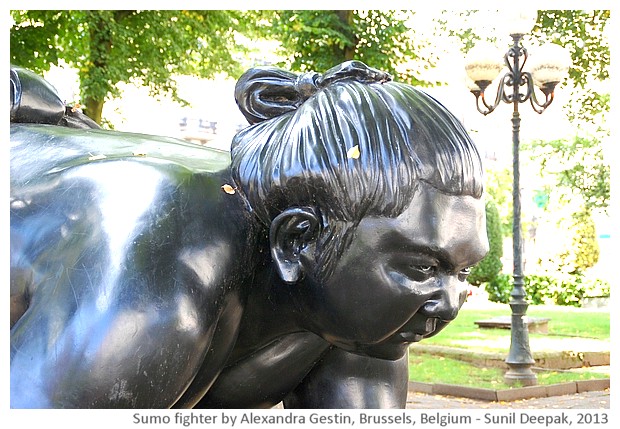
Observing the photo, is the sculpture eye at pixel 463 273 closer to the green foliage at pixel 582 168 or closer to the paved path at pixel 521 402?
the paved path at pixel 521 402

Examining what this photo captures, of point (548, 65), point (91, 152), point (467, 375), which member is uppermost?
point (91, 152)

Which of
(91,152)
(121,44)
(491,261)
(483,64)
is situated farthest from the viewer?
(491,261)

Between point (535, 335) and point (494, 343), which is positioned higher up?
point (494, 343)

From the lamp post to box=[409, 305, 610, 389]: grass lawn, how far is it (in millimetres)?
391

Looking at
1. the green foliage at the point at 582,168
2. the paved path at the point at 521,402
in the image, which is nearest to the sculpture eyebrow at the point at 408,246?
the paved path at the point at 521,402

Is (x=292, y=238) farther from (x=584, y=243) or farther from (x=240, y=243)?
(x=584, y=243)

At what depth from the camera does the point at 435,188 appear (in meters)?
1.27

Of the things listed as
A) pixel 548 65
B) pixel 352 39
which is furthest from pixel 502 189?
pixel 548 65

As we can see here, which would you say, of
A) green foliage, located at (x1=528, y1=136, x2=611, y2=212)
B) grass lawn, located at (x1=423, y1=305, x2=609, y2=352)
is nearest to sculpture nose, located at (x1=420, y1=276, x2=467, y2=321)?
grass lawn, located at (x1=423, y1=305, x2=609, y2=352)

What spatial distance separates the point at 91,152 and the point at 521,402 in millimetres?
7857

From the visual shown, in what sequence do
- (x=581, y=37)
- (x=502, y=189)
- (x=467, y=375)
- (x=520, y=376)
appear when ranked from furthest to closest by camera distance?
(x=502, y=189), (x=581, y=37), (x=467, y=375), (x=520, y=376)

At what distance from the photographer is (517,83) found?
10453 millimetres

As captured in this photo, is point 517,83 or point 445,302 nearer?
point 445,302

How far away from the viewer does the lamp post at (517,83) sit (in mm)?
9945
